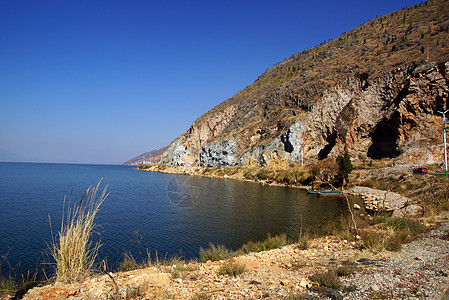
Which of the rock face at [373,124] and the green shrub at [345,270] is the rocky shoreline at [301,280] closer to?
the green shrub at [345,270]

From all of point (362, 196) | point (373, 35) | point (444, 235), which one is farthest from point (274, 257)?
point (373, 35)

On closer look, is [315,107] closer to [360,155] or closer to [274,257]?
[360,155]

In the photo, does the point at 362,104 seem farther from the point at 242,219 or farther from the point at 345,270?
the point at 345,270

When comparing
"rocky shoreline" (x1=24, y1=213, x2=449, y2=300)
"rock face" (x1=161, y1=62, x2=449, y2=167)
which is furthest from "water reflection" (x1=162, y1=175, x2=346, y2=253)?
"rock face" (x1=161, y1=62, x2=449, y2=167)

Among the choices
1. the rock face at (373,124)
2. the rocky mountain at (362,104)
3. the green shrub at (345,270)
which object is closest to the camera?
the green shrub at (345,270)

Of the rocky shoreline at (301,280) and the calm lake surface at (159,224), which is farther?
the calm lake surface at (159,224)

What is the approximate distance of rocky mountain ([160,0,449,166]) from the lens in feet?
140

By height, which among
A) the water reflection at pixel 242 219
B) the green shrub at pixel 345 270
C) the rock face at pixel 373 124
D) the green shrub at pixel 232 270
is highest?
the rock face at pixel 373 124

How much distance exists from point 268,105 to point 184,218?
63438mm

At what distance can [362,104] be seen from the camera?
54500 mm

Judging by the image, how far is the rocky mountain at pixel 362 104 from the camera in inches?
1682

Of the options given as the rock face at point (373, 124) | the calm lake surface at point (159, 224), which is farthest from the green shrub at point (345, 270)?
the rock face at point (373, 124)

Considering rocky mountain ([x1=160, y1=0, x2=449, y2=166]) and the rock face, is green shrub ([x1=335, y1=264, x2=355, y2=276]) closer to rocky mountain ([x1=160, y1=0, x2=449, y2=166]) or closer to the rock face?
the rock face

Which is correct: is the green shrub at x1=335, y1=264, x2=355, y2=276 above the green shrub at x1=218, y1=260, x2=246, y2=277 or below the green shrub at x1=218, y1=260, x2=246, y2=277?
above
